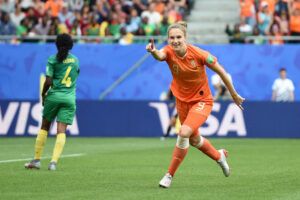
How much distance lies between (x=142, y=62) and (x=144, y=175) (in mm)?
15503

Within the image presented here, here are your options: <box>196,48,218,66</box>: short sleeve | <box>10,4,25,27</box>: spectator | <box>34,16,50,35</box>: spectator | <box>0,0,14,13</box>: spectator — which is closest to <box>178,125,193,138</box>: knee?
<box>196,48,218,66</box>: short sleeve

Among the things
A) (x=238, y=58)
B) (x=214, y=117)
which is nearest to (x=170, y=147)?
(x=214, y=117)

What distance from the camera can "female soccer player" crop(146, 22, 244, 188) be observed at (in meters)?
12.6

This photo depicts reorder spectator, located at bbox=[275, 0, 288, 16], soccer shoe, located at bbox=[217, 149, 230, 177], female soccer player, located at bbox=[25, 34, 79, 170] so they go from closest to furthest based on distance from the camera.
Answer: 1. soccer shoe, located at bbox=[217, 149, 230, 177]
2. female soccer player, located at bbox=[25, 34, 79, 170]
3. spectator, located at bbox=[275, 0, 288, 16]

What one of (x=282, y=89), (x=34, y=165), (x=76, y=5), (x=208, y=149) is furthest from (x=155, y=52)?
(x=76, y=5)

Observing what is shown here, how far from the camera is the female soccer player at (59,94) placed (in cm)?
1549

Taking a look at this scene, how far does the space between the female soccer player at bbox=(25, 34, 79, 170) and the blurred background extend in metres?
12.0

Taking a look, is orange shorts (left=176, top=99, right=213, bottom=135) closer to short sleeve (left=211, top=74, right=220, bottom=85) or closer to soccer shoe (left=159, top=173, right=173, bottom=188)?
soccer shoe (left=159, top=173, right=173, bottom=188)

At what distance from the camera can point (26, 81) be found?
98.1 ft

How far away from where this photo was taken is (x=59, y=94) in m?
15.7

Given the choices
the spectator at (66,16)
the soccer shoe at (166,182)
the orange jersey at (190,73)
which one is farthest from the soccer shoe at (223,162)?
the spectator at (66,16)

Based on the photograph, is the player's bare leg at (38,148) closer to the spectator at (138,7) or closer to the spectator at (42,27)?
the spectator at (42,27)

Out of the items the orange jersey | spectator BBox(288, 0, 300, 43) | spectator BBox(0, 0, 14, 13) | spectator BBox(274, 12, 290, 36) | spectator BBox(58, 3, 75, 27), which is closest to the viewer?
the orange jersey

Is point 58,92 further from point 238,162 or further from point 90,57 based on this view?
point 90,57
